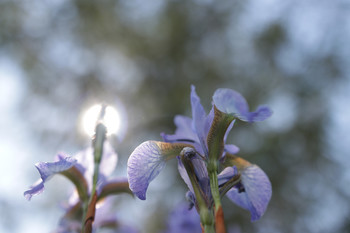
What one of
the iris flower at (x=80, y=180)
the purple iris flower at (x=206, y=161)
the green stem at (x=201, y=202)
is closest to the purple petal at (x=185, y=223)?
the iris flower at (x=80, y=180)

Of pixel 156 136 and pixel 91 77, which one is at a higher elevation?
pixel 91 77

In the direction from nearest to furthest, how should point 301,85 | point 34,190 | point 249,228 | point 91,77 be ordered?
1. point 34,190
2. point 249,228
3. point 301,85
4. point 91,77

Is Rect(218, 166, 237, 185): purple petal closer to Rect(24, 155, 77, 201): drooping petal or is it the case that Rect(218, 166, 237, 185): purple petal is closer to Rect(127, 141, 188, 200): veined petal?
Rect(127, 141, 188, 200): veined petal

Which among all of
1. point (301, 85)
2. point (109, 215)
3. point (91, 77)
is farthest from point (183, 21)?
point (109, 215)

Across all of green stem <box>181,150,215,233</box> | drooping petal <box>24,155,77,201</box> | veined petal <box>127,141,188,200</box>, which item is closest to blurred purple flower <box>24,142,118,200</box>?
drooping petal <box>24,155,77,201</box>

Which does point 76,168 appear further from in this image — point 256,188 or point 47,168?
point 256,188

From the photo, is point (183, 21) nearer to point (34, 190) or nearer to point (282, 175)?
point (282, 175)

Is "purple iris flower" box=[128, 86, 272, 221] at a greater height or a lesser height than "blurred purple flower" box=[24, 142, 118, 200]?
lesser

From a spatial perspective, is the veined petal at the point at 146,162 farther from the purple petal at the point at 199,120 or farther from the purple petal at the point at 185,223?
the purple petal at the point at 185,223
